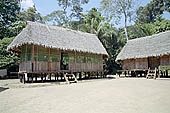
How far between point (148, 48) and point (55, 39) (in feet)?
36.3

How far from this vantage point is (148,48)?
62.6 feet

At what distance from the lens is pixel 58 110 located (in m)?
4.59

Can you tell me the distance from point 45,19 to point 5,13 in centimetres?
1078

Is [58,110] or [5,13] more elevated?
[5,13]

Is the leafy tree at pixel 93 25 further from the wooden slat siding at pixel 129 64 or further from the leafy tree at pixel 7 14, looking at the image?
the leafy tree at pixel 7 14

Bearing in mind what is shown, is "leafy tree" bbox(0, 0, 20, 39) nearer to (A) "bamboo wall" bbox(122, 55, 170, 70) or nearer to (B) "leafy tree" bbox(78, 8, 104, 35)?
(B) "leafy tree" bbox(78, 8, 104, 35)

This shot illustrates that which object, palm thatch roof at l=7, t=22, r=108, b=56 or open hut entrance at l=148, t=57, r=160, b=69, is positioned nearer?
palm thatch roof at l=7, t=22, r=108, b=56

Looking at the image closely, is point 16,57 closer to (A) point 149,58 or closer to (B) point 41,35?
(B) point 41,35

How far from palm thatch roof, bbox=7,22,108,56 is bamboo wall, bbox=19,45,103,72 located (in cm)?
72

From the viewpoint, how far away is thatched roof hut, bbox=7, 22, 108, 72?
499 inches

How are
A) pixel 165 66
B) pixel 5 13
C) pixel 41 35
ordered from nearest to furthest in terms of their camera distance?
pixel 41 35
pixel 165 66
pixel 5 13

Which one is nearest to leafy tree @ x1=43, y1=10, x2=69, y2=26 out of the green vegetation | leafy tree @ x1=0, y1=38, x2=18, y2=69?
the green vegetation

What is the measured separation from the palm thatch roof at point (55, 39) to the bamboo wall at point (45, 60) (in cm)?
72

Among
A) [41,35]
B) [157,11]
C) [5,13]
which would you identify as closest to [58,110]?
[41,35]
